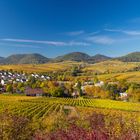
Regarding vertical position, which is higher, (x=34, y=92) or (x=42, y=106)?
(x=42, y=106)

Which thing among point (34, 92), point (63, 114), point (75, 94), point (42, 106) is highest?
point (63, 114)

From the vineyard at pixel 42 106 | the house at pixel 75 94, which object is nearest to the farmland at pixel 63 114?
the vineyard at pixel 42 106

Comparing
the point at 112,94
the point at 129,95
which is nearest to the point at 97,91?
the point at 112,94

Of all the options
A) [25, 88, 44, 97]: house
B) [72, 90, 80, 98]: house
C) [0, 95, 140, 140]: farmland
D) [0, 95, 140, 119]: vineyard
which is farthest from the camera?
[72, 90, 80, 98]: house

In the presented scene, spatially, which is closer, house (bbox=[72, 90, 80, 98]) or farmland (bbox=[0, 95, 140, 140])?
farmland (bbox=[0, 95, 140, 140])

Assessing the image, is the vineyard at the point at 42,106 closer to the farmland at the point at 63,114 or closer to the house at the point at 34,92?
the farmland at the point at 63,114

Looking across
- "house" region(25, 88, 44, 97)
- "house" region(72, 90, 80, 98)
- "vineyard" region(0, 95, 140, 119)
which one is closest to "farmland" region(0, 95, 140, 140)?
"vineyard" region(0, 95, 140, 119)

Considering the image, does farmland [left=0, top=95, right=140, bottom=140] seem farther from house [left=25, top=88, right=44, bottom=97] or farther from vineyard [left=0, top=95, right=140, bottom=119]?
house [left=25, top=88, right=44, bottom=97]

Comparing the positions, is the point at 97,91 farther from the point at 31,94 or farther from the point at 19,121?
the point at 19,121

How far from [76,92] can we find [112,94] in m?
17.3

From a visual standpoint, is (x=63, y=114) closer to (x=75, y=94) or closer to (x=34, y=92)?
(x=34, y=92)

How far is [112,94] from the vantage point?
109750mm

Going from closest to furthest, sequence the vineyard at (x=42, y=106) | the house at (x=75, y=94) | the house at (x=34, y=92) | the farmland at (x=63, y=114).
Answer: the farmland at (x=63, y=114) < the vineyard at (x=42, y=106) < the house at (x=34, y=92) < the house at (x=75, y=94)

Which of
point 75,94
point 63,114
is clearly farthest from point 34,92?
point 63,114
